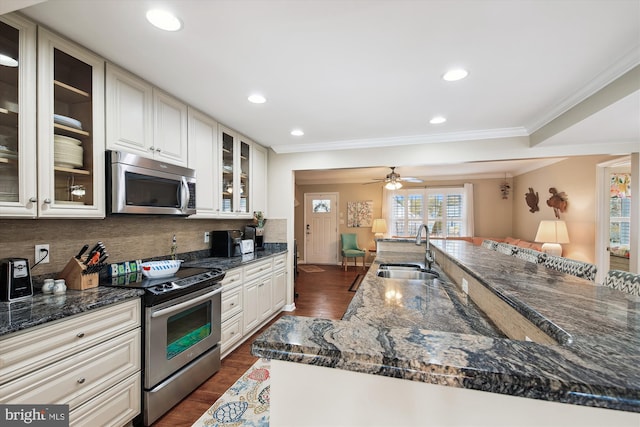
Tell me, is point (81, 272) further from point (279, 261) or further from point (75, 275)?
point (279, 261)

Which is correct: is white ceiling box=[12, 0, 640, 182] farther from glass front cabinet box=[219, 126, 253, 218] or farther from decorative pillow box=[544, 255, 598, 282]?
decorative pillow box=[544, 255, 598, 282]

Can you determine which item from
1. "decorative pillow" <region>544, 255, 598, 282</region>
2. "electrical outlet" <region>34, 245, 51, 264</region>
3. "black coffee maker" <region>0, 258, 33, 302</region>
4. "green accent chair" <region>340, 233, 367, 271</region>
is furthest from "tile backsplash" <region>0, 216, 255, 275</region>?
"green accent chair" <region>340, 233, 367, 271</region>

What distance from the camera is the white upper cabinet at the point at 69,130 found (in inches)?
59.7

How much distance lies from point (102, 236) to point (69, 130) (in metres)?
0.77

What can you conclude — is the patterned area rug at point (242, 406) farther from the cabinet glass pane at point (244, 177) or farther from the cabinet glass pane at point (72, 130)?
the cabinet glass pane at point (244, 177)

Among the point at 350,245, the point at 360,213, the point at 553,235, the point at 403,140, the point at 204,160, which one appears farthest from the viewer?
the point at 360,213

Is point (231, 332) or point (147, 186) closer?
point (147, 186)

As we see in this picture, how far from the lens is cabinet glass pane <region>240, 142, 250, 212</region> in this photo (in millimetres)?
3449

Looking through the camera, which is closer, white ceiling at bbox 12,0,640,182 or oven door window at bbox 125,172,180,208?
white ceiling at bbox 12,0,640,182

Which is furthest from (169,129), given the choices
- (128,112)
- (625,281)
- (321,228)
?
(321,228)

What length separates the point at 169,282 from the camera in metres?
1.85

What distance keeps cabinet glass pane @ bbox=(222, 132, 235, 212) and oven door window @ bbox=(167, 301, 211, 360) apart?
1215 millimetres

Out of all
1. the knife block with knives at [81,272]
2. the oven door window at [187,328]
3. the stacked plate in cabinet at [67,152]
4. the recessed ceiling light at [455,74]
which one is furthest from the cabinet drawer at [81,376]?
the recessed ceiling light at [455,74]

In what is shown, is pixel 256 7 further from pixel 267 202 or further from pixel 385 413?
pixel 267 202
